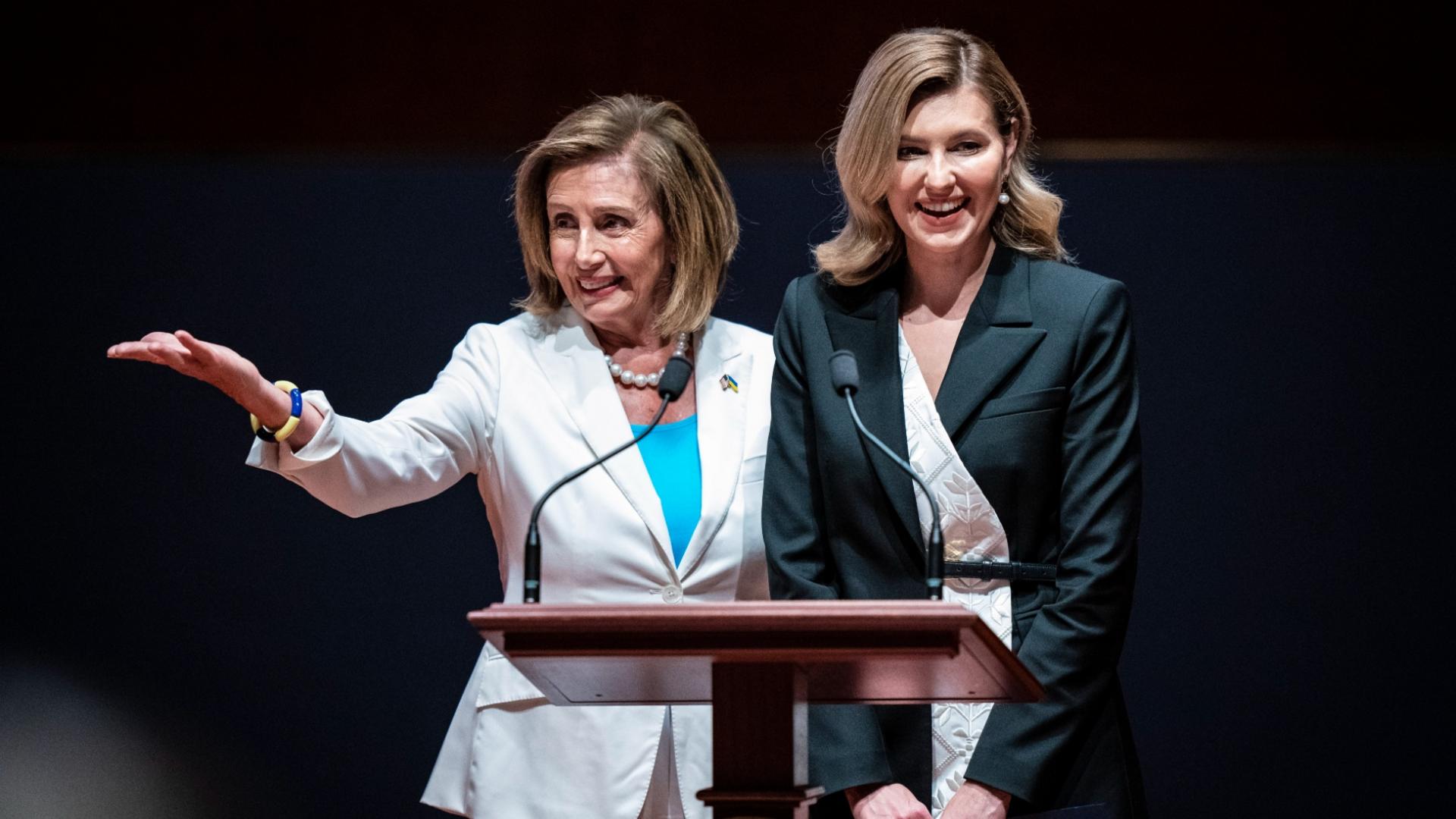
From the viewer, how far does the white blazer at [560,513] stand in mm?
2434

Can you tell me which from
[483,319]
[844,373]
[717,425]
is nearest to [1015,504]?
[844,373]

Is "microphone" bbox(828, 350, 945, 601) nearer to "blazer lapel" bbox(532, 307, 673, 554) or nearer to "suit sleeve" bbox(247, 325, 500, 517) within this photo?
"blazer lapel" bbox(532, 307, 673, 554)

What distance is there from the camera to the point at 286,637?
347 centimetres

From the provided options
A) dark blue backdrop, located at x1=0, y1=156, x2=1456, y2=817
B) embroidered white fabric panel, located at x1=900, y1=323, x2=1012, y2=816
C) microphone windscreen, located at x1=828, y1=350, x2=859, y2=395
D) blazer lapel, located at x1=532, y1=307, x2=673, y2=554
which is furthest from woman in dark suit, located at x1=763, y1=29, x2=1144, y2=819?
dark blue backdrop, located at x1=0, y1=156, x2=1456, y2=817

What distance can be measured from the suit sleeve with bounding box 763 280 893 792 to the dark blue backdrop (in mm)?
1207

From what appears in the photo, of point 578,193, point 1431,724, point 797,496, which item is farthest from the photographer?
point 1431,724

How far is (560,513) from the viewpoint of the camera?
2.53 metres

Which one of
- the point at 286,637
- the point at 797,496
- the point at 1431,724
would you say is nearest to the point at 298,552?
the point at 286,637

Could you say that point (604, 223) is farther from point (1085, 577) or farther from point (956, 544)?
point (1085, 577)

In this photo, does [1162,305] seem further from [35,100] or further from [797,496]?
[35,100]

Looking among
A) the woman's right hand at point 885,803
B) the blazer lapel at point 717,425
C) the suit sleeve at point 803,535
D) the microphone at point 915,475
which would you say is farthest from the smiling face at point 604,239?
the woman's right hand at point 885,803

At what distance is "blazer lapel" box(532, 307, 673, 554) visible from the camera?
8.28 ft

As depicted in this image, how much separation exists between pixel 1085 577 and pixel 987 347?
0.33 metres

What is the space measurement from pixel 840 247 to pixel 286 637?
5.57 ft
